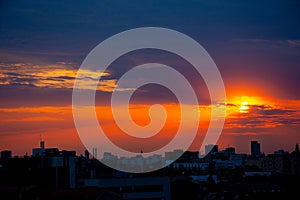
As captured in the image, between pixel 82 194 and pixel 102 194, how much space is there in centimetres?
100

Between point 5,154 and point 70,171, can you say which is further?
point 5,154

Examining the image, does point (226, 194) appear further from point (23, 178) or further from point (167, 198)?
point (23, 178)

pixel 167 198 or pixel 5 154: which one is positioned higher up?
pixel 5 154

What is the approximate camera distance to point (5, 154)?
42.2 m

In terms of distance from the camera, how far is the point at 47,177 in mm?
30281

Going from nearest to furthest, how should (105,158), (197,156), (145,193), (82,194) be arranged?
(82,194) < (145,193) < (105,158) < (197,156)

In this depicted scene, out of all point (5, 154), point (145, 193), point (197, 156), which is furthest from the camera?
point (197, 156)

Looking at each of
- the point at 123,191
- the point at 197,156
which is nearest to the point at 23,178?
the point at 123,191

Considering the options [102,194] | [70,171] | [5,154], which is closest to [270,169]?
[5,154]

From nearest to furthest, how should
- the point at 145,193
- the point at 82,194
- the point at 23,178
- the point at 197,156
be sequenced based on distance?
the point at 82,194 < the point at 23,178 < the point at 145,193 < the point at 197,156

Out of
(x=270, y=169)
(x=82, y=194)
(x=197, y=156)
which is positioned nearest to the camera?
(x=82, y=194)

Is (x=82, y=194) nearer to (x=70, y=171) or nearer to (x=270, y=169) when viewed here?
(x=70, y=171)

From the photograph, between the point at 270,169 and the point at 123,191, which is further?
the point at 270,169

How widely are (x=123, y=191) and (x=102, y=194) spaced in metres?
8.07
